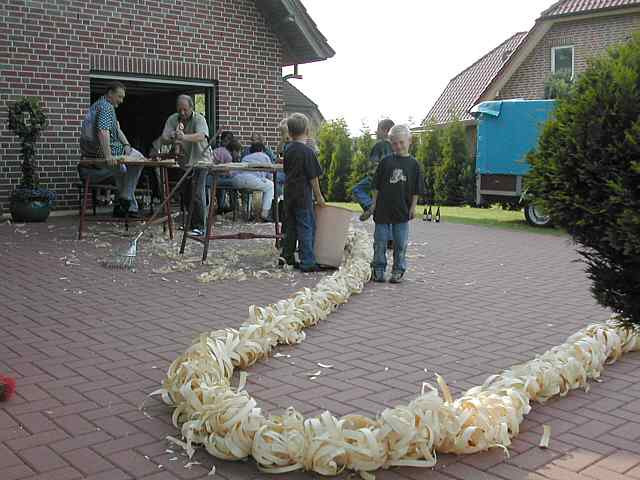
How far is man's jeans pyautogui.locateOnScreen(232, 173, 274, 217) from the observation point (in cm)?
1148

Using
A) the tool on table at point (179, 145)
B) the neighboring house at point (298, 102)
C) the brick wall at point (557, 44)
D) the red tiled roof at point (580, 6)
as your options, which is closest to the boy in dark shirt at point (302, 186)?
the tool on table at point (179, 145)

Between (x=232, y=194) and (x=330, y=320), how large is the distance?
335 inches

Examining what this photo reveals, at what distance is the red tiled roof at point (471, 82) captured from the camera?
1332 inches

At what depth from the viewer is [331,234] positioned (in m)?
8.46

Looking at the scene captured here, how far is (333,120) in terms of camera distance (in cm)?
2859

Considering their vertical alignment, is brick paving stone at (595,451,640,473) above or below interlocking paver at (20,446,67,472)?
above

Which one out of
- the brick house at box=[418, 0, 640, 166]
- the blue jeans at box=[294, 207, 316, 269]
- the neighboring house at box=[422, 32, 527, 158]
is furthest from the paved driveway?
the neighboring house at box=[422, 32, 527, 158]

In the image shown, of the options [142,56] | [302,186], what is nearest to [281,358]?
[302,186]

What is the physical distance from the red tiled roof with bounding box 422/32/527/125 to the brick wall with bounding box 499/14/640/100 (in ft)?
10.3

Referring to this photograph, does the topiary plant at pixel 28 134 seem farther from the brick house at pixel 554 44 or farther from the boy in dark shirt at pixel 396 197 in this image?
the brick house at pixel 554 44

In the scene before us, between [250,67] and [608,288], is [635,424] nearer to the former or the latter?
[608,288]

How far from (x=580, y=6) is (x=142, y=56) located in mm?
19092

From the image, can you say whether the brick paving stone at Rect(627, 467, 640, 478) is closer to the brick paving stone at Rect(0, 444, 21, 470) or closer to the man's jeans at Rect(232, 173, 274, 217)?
the brick paving stone at Rect(0, 444, 21, 470)

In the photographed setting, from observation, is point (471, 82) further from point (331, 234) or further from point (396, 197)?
point (396, 197)
